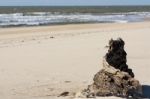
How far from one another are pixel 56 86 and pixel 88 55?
4.43m

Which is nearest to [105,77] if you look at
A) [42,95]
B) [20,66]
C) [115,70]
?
[115,70]

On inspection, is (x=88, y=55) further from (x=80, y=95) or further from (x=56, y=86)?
(x=80, y=95)

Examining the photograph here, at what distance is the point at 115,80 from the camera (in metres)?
8.17

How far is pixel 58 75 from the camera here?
1069cm

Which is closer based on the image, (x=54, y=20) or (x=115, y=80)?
(x=115, y=80)

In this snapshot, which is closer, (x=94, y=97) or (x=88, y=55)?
(x=94, y=97)

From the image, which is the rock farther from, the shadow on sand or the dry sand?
the dry sand

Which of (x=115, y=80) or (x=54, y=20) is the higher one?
(x=115, y=80)

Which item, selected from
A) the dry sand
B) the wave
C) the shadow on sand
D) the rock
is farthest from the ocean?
the rock

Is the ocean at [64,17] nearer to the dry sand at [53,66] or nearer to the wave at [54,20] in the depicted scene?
the wave at [54,20]

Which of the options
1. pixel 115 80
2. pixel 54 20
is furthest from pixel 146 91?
pixel 54 20

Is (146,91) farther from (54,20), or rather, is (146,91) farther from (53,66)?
(54,20)

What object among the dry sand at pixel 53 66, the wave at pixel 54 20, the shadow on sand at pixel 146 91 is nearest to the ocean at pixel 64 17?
the wave at pixel 54 20

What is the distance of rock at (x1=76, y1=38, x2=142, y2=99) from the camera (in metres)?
8.08
